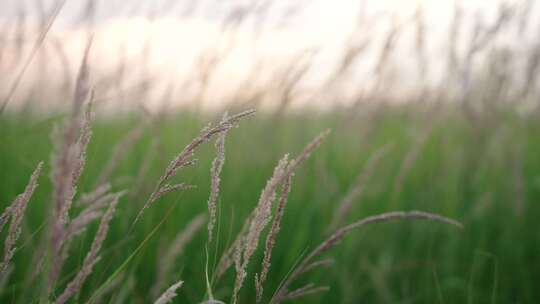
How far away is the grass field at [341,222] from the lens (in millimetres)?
1611

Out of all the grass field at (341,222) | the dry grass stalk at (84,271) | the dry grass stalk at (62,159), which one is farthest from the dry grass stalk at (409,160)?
the dry grass stalk at (62,159)

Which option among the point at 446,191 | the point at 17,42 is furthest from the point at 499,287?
the point at 17,42

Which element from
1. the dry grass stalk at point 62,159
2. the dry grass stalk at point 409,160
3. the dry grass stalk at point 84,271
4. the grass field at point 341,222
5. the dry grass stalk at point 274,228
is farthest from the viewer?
the dry grass stalk at point 409,160

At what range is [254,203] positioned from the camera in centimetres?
217

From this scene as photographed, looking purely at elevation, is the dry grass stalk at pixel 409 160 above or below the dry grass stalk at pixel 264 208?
below

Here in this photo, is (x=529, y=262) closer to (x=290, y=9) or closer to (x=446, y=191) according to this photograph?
(x=446, y=191)

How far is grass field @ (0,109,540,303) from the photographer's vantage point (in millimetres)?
1611

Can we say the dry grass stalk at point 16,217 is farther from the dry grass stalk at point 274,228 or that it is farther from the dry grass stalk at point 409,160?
the dry grass stalk at point 409,160

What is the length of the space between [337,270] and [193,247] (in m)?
0.50

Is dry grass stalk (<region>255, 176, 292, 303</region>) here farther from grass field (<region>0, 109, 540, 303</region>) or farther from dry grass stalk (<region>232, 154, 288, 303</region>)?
grass field (<region>0, 109, 540, 303</region>)

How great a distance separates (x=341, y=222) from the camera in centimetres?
171

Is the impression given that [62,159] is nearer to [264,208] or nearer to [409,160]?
[264,208]

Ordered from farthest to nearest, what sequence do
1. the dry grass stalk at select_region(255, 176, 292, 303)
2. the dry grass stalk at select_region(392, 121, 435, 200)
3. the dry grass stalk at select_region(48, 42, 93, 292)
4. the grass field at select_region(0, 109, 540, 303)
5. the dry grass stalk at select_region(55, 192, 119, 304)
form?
the dry grass stalk at select_region(392, 121, 435, 200) → the grass field at select_region(0, 109, 540, 303) → the dry grass stalk at select_region(255, 176, 292, 303) → the dry grass stalk at select_region(55, 192, 119, 304) → the dry grass stalk at select_region(48, 42, 93, 292)

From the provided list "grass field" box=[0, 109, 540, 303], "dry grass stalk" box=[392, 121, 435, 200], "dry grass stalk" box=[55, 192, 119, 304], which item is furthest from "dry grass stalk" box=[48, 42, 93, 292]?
"dry grass stalk" box=[392, 121, 435, 200]
